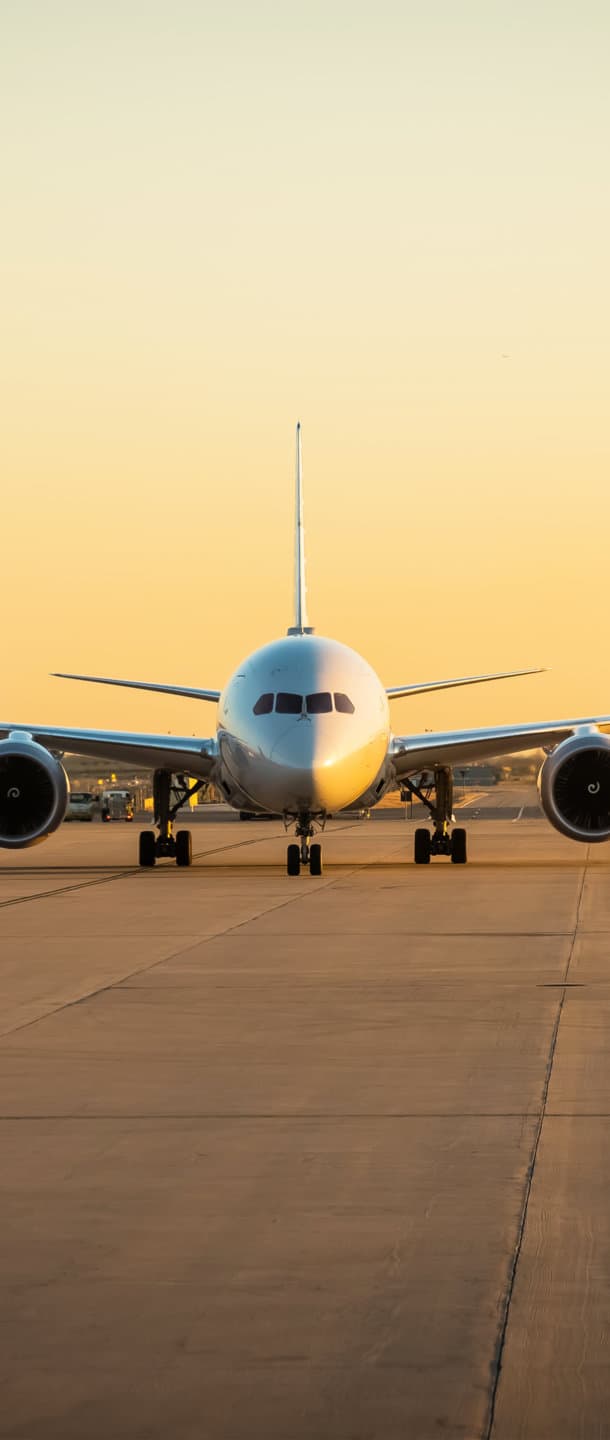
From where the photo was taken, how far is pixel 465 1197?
6648mm

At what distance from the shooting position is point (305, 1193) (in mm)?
6766

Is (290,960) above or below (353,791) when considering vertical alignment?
below

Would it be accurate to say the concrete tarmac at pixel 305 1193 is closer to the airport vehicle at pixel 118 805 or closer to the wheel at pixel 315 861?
the wheel at pixel 315 861

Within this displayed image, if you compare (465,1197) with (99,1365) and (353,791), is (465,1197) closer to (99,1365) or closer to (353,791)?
(99,1365)

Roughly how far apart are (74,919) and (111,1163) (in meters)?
12.2

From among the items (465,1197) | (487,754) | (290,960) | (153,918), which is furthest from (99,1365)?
(487,754)

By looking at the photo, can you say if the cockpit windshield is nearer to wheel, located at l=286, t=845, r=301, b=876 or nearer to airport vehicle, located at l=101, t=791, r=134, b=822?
wheel, located at l=286, t=845, r=301, b=876

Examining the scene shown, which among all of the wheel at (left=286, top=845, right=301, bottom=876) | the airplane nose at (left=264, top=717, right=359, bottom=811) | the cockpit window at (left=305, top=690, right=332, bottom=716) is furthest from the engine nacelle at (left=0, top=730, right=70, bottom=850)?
the cockpit window at (left=305, top=690, right=332, bottom=716)

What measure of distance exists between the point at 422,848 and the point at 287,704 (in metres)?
5.30

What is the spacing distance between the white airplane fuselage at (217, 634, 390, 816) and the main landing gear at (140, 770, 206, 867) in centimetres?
219

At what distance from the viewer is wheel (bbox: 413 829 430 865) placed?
30.7 metres

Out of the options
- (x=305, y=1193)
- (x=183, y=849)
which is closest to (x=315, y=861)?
(x=183, y=849)

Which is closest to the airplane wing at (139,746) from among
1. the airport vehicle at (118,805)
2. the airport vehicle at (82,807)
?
the airport vehicle at (82,807)

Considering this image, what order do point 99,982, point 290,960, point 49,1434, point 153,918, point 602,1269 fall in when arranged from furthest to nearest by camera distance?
point 153,918, point 290,960, point 99,982, point 602,1269, point 49,1434
